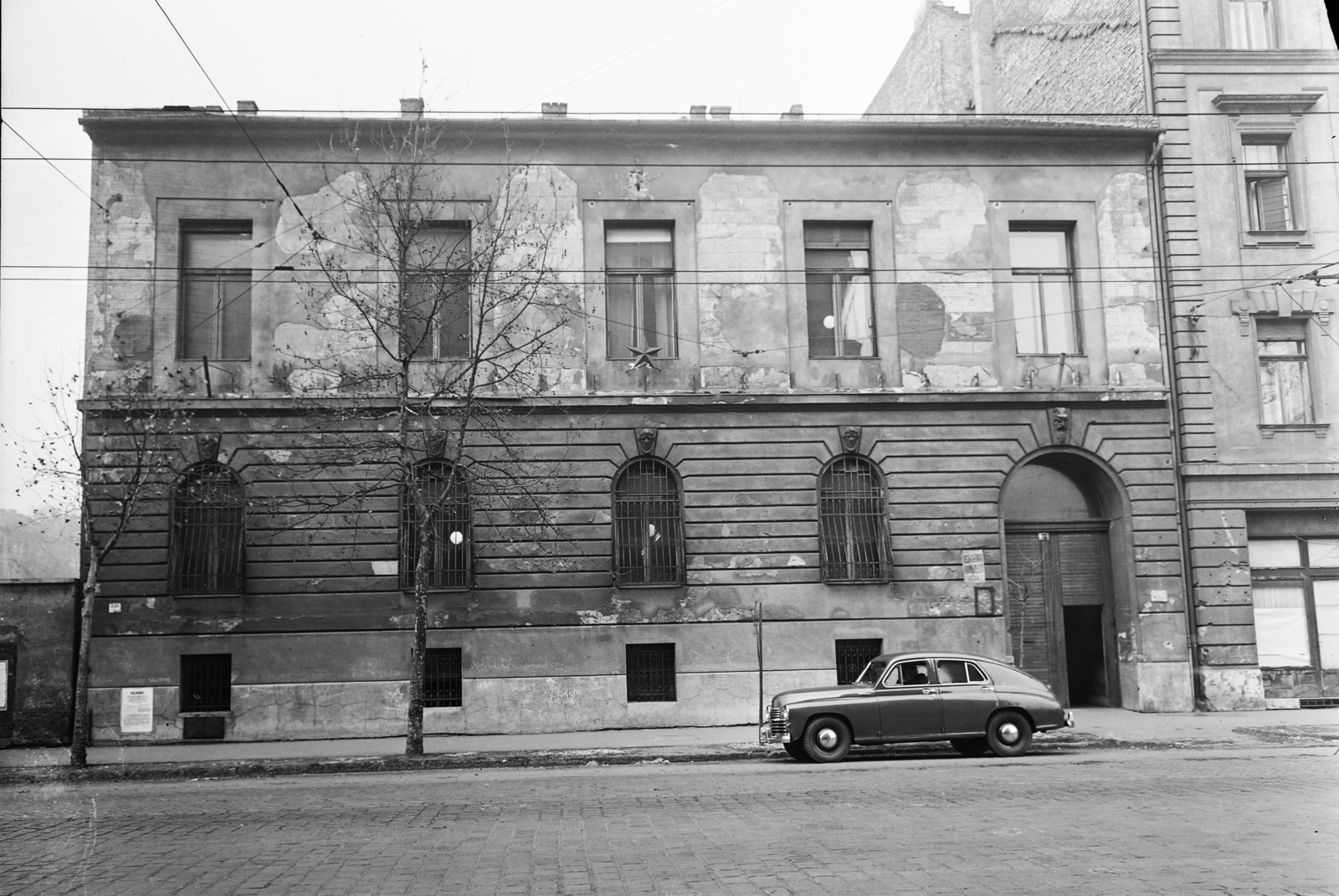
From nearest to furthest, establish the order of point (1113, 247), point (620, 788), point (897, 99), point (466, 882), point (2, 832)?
point (466, 882)
point (2, 832)
point (620, 788)
point (1113, 247)
point (897, 99)

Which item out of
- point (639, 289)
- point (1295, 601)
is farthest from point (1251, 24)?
point (639, 289)

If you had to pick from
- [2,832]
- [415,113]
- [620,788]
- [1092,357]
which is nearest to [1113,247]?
[1092,357]

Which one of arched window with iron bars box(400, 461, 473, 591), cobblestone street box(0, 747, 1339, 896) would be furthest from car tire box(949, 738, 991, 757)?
arched window with iron bars box(400, 461, 473, 591)

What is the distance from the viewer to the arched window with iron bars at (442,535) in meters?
20.7

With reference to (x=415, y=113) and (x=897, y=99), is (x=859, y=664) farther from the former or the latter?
(x=897, y=99)

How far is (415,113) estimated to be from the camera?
21.3 metres

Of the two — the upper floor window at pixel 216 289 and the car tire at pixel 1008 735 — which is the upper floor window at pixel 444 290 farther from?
the car tire at pixel 1008 735

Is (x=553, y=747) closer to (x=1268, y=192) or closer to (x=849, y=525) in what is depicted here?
(x=849, y=525)

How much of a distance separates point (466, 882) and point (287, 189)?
16534 millimetres

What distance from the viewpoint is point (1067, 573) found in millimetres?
22625

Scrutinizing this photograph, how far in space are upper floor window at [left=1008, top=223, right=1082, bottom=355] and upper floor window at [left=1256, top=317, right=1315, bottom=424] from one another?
3739 mm

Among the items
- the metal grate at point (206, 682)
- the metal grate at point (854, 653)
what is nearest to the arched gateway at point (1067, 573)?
the metal grate at point (854, 653)

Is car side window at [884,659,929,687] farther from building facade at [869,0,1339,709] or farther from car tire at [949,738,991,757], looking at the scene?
building facade at [869,0,1339,709]

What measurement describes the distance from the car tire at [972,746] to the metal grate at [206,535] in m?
12.8
